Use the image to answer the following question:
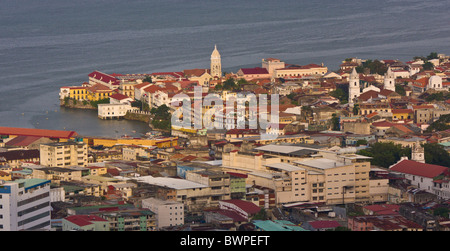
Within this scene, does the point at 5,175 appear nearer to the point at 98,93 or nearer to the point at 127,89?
the point at 98,93

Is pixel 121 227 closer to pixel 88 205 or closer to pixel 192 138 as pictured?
pixel 88 205

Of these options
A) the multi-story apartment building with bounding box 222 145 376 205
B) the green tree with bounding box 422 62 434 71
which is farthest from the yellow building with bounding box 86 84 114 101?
the multi-story apartment building with bounding box 222 145 376 205

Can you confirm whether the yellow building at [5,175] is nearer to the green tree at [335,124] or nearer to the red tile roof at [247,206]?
the red tile roof at [247,206]

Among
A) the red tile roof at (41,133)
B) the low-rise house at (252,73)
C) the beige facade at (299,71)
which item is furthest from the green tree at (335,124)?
the low-rise house at (252,73)

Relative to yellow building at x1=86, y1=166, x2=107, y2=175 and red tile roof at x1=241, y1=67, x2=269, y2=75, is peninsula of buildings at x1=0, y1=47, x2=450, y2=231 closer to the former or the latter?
yellow building at x1=86, y1=166, x2=107, y2=175

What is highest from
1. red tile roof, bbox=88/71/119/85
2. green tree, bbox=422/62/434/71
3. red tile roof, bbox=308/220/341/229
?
green tree, bbox=422/62/434/71
